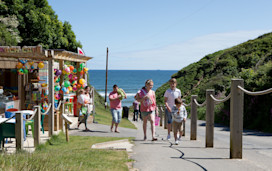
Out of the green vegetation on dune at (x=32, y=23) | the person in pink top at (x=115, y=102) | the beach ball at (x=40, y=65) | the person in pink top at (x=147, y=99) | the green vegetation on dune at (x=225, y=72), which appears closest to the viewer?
the person in pink top at (x=147, y=99)

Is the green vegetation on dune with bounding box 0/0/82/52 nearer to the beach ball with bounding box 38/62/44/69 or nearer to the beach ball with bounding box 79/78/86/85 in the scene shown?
the beach ball with bounding box 79/78/86/85

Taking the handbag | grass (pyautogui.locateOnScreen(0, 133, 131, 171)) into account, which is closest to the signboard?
the handbag

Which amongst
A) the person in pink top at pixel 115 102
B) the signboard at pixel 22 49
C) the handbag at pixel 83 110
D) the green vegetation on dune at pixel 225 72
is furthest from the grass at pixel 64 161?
the green vegetation on dune at pixel 225 72

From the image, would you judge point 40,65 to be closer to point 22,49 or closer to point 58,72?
point 58,72

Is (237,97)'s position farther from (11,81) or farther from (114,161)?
(11,81)

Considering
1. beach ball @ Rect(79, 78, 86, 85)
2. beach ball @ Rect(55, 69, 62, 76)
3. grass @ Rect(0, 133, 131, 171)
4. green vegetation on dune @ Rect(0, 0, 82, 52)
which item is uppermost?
green vegetation on dune @ Rect(0, 0, 82, 52)

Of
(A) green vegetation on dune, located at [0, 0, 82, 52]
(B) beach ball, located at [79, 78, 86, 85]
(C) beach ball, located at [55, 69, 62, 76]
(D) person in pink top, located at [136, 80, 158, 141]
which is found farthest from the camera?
(A) green vegetation on dune, located at [0, 0, 82, 52]

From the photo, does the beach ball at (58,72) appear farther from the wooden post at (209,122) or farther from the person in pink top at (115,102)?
the wooden post at (209,122)

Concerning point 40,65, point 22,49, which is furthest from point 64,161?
point 40,65

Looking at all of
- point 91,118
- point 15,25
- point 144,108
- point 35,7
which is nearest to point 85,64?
point 91,118

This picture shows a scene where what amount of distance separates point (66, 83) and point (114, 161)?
9088 mm

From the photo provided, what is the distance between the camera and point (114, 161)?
21.6 feet

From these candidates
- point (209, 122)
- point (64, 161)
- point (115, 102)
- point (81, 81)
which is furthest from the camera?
point (81, 81)

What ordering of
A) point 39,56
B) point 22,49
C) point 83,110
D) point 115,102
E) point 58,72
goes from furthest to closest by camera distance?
point 58,72 → point 83,110 → point 115,102 → point 22,49 → point 39,56
